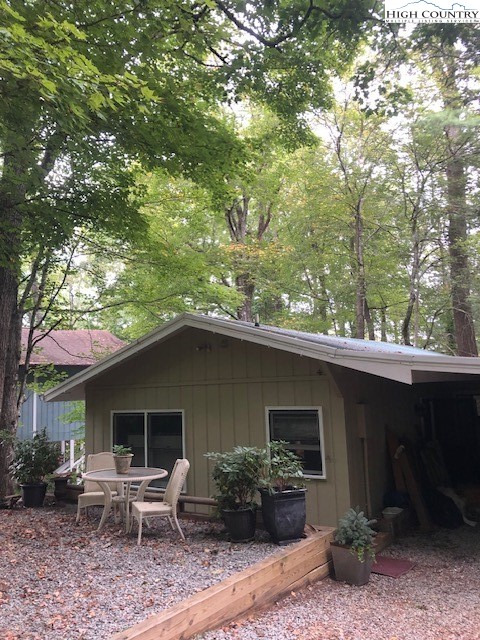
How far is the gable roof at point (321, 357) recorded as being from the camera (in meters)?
4.61

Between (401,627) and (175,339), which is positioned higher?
(175,339)

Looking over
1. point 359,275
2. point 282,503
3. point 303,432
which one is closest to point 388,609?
point 282,503

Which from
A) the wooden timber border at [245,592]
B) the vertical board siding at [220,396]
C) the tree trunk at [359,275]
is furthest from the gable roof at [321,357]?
the tree trunk at [359,275]

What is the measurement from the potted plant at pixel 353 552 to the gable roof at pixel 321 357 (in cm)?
159

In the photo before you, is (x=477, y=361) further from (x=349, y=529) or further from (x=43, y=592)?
(x=43, y=592)

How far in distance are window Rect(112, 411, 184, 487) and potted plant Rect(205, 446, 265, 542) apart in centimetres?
217

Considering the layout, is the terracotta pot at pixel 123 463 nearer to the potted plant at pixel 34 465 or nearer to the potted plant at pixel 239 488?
the potted plant at pixel 239 488

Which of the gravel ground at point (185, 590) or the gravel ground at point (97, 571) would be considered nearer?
the gravel ground at point (97, 571)

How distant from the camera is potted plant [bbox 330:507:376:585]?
4641 mm

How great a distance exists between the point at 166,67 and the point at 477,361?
5.90m

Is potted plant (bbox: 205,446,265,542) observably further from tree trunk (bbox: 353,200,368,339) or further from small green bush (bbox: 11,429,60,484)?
tree trunk (bbox: 353,200,368,339)

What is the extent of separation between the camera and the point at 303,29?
5887 mm

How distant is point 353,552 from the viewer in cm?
463

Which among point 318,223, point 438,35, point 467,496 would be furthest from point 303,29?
point 318,223
